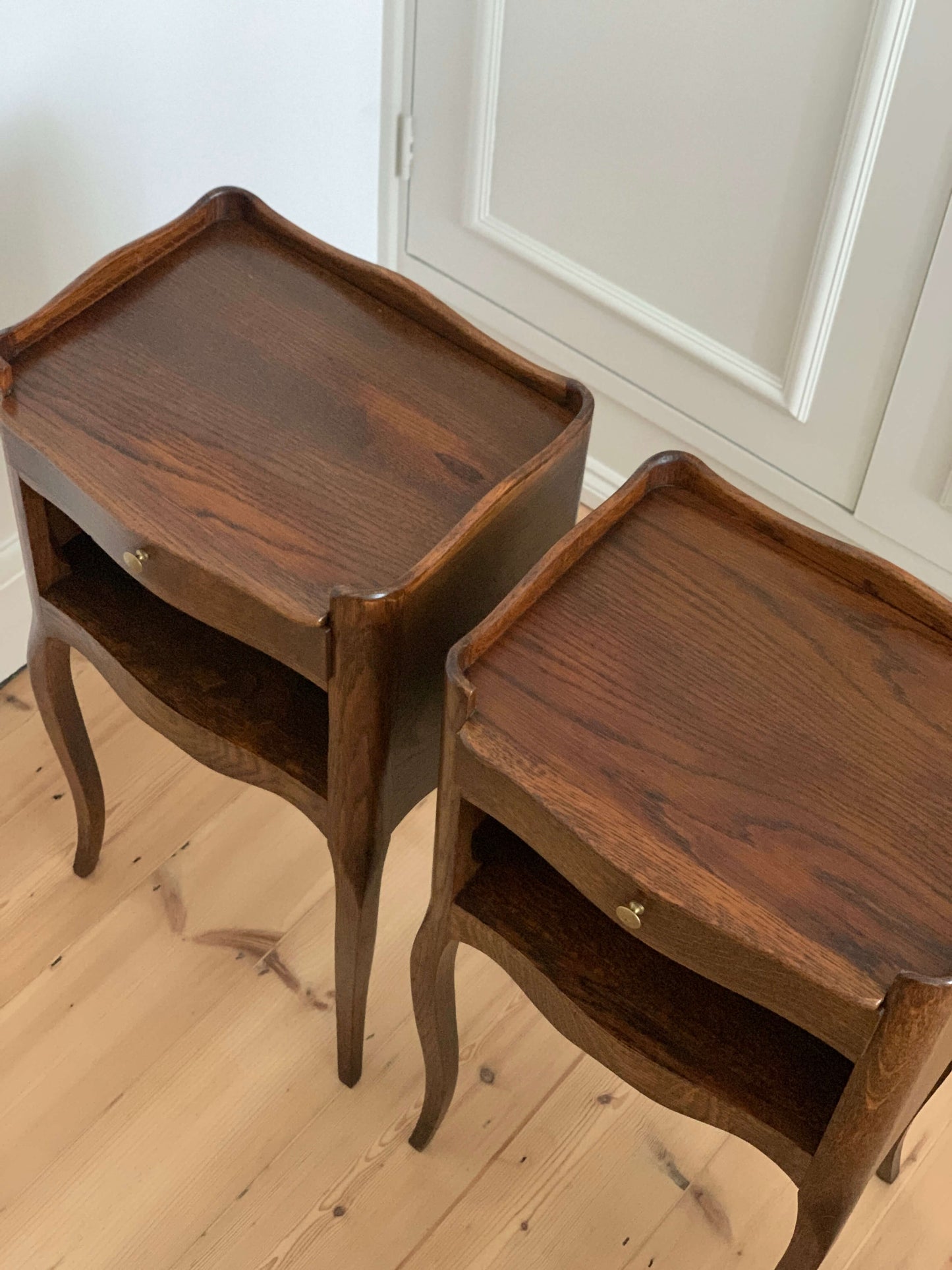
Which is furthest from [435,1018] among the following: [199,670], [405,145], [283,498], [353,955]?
[405,145]

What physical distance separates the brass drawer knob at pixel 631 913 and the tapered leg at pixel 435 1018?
248 millimetres

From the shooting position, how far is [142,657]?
1234mm

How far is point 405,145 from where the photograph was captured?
74.3 inches

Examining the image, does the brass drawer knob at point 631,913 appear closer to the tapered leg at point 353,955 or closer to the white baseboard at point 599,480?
the tapered leg at point 353,955

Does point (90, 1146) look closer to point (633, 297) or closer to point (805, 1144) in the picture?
point (805, 1144)

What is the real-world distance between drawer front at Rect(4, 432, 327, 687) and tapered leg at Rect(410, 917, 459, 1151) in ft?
0.83

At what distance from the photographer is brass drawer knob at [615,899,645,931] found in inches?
34.1

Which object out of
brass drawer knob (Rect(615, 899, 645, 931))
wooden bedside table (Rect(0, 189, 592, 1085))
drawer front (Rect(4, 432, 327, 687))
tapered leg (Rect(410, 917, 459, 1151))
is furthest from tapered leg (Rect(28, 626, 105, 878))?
brass drawer knob (Rect(615, 899, 645, 931))

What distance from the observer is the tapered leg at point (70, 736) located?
1.32 metres

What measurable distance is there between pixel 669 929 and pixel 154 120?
3.86ft

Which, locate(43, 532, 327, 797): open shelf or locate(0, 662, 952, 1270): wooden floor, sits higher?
locate(43, 532, 327, 797): open shelf

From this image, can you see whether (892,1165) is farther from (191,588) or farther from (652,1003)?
(191,588)

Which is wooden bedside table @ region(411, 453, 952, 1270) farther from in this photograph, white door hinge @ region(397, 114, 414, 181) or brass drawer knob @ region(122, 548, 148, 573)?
white door hinge @ region(397, 114, 414, 181)

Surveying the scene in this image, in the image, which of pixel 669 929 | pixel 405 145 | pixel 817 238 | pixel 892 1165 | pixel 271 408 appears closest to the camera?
pixel 669 929
